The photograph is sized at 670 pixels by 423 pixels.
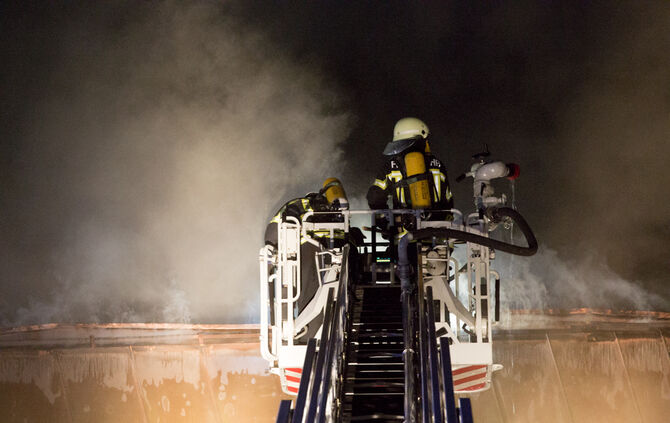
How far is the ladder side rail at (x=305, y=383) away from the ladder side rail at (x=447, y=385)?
107cm

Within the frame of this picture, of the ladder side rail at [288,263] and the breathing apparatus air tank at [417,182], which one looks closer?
the ladder side rail at [288,263]

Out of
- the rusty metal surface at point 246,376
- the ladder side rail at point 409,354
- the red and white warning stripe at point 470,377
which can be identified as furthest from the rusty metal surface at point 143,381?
the ladder side rail at point 409,354

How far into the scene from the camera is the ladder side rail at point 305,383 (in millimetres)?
4668

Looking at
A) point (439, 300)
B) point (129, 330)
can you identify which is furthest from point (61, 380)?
point (439, 300)

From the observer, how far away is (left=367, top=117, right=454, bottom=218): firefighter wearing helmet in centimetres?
753

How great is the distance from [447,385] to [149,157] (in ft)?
40.0

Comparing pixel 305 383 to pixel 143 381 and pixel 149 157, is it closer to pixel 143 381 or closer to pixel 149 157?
pixel 143 381

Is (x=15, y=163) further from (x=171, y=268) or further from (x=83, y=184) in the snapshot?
(x=171, y=268)

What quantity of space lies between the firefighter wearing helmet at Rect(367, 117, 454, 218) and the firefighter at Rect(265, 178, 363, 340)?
54cm

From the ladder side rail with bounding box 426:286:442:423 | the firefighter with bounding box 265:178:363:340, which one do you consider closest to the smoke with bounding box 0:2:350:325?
the firefighter with bounding box 265:178:363:340

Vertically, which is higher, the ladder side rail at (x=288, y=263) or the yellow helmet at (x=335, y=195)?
the yellow helmet at (x=335, y=195)

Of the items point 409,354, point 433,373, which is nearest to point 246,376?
point 409,354

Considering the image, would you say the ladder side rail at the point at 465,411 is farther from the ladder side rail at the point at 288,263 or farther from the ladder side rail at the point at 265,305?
the ladder side rail at the point at 265,305

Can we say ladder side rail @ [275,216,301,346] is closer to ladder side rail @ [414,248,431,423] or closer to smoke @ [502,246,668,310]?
ladder side rail @ [414,248,431,423]
